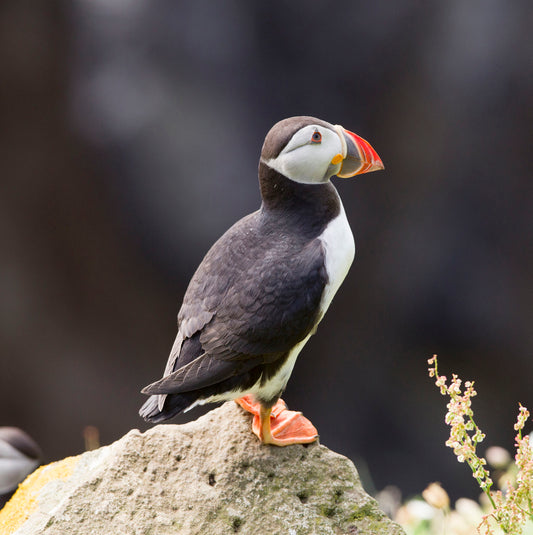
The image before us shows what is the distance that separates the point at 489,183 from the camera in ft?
8.43

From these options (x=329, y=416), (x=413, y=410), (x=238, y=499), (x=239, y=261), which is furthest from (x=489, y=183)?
(x=238, y=499)

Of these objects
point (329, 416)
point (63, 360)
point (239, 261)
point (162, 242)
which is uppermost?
point (239, 261)

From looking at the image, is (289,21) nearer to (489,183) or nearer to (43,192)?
(489,183)

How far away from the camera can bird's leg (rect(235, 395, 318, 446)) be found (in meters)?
1.69

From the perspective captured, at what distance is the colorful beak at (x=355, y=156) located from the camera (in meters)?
1.56

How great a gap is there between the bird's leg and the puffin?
38 millimetres

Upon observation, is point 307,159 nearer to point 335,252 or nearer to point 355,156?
point 355,156

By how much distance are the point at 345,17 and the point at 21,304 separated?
1.67m

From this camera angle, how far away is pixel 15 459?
98.8 inches

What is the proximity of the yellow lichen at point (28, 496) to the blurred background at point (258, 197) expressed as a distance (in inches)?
35.2

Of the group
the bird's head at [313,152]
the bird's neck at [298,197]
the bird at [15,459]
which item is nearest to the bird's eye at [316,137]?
the bird's head at [313,152]

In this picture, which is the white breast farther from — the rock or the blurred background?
the blurred background

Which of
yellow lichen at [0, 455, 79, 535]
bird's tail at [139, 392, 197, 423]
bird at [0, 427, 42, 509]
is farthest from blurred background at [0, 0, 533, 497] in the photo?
bird's tail at [139, 392, 197, 423]

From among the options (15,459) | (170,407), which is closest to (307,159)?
(170,407)
